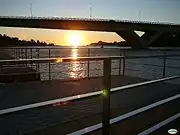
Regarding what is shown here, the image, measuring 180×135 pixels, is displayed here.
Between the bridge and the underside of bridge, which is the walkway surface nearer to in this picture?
the bridge

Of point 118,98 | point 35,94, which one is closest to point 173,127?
point 118,98

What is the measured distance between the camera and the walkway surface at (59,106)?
3980 millimetres

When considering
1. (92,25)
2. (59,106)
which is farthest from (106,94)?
(92,25)

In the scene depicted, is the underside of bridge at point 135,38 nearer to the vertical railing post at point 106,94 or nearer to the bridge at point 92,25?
the bridge at point 92,25

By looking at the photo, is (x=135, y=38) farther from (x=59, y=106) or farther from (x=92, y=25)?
(x=59, y=106)

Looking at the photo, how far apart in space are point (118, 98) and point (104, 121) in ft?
11.3

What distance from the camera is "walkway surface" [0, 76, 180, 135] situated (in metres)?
3.98

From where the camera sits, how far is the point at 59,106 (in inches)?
196

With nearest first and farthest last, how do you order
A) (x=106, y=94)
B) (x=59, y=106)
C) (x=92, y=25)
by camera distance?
1. (x=106, y=94)
2. (x=59, y=106)
3. (x=92, y=25)

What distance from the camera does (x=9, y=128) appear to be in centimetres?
400

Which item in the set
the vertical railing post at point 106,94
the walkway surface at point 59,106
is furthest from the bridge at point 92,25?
the vertical railing post at point 106,94

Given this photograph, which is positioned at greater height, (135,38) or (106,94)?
(135,38)

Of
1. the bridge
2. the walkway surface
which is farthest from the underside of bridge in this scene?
the walkway surface

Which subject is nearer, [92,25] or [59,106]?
[59,106]
